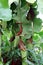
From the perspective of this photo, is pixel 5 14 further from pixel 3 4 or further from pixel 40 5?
pixel 40 5

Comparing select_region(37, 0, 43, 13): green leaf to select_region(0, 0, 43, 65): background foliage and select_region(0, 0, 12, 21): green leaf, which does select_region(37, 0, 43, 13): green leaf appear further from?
select_region(0, 0, 12, 21): green leaf

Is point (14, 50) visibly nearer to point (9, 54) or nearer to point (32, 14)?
point (9, 54)

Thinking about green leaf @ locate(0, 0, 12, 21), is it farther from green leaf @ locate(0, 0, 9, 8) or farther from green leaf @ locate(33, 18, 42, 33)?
green leaf @ locate(33, 18, 42, 33)

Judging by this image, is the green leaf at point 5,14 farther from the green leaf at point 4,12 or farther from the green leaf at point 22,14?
the green leaf at point 22,14

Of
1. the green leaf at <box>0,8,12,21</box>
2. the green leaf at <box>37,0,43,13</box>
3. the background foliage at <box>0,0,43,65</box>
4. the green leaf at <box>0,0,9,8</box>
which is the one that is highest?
the green leaf at <box>0,0,9,8</box>

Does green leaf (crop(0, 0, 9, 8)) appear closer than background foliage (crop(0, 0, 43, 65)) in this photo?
Yes

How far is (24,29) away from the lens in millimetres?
916

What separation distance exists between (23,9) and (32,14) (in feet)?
0.26

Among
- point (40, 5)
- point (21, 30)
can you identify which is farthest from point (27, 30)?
point (40, 5)

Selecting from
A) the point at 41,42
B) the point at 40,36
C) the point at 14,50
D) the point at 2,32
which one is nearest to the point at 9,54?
the point at 14,50

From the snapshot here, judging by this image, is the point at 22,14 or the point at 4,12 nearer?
the point at 4,12

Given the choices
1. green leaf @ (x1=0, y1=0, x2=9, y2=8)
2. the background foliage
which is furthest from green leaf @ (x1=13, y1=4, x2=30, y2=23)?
green leaf @ (x1=0, y1=0, x2=9, y2=8)

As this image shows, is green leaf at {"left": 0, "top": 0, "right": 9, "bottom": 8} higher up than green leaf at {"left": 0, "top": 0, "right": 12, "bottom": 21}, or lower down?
higher up

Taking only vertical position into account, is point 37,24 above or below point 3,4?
below
